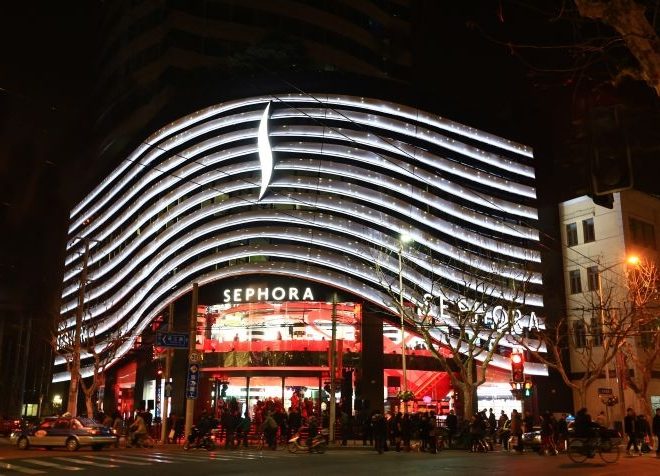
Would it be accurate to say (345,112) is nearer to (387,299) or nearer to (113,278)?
(387,299)

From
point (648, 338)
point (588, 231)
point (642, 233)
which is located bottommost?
point (648, 338)

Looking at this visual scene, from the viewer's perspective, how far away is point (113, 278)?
5341 centimetres

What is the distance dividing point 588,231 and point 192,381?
94.4ft

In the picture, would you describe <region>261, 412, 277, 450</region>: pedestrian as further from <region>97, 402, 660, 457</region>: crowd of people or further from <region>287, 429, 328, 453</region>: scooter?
<region>287, 429, 328, 453</region>: scooter

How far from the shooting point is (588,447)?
19516mm

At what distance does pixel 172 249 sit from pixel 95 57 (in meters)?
45.2

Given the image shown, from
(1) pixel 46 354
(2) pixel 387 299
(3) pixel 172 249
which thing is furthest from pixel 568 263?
(1) pixel 46 354

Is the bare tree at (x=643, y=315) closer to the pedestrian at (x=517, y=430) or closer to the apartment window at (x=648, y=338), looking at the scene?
the apartment window at (x=648, y=338)

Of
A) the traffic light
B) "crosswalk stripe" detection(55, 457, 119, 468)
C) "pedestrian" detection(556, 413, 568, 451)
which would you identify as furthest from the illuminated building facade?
"crosswalk stripe" detection(55, 457, 119, 468)

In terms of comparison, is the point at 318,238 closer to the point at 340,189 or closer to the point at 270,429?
the point at 340,189

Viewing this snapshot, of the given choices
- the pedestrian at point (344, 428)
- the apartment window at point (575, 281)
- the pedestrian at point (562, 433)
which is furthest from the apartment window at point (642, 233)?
the pedestrian at point (344, 428)

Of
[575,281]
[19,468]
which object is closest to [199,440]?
[19,468]

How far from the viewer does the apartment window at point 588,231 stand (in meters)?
43.9

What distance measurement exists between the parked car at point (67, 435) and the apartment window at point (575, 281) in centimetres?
3107
